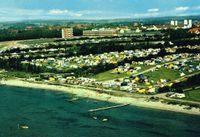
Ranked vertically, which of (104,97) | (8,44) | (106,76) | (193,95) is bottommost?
(104,97)

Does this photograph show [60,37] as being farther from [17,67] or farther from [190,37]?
[17,67]

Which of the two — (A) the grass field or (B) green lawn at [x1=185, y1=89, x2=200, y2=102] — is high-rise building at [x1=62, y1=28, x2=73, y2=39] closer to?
(A) the grass field

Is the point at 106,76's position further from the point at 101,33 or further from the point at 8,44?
the point at 101,33

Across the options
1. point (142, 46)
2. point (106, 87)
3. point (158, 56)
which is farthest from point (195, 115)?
point (142, 46)

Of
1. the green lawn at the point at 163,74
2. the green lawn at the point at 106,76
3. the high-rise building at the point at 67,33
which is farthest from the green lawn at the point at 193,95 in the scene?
the high-rise building at the point at 67,33

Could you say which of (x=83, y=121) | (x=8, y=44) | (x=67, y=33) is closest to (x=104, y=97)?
(x=83, y=121)

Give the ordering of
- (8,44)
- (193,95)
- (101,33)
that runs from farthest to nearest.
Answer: (101,33) < (8,44) < (193,95)
